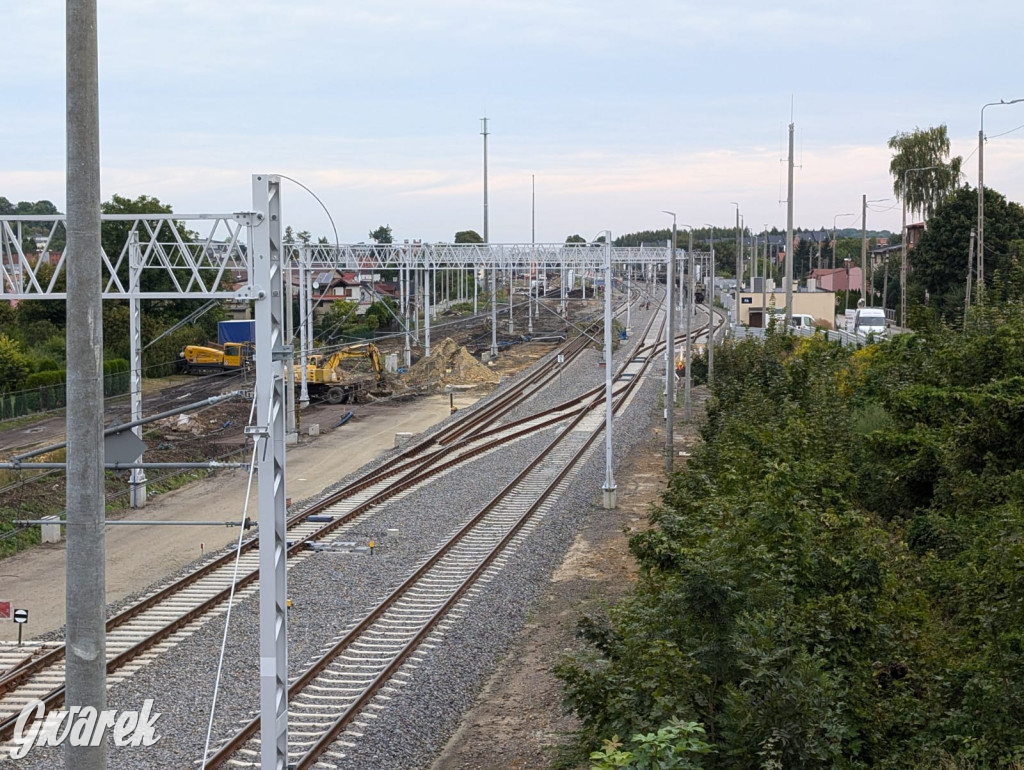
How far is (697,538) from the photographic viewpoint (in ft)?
37.8

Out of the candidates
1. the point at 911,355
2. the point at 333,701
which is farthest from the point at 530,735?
the point at 911,355

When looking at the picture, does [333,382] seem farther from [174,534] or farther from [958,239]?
[958,239]

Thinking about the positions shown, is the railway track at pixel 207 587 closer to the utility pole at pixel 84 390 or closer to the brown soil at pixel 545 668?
the brown soil at pixel 545 668

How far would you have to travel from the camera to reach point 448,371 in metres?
51.8

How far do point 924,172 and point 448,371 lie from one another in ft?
130

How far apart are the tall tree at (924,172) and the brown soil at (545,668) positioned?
56075 mm

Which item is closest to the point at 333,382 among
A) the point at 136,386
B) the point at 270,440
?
the point at 136,386

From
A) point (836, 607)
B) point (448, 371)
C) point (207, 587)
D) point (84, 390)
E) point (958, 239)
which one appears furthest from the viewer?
point (958, 239)

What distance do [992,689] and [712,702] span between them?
2.14 meters

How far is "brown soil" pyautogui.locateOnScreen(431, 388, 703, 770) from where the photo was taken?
11219 millimetres

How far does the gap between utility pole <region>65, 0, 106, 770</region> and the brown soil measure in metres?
4.60

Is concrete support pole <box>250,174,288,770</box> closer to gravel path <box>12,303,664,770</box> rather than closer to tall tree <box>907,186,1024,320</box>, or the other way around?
gravel path <box>12,303,664,770</box>

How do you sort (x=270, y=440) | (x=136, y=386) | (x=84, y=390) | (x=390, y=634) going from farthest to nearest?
(x=136, y=386)
(x=390, y=634)
(x=270, y=440)
(x=84, y=390)

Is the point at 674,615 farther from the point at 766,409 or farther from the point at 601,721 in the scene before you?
the point at 766,409
